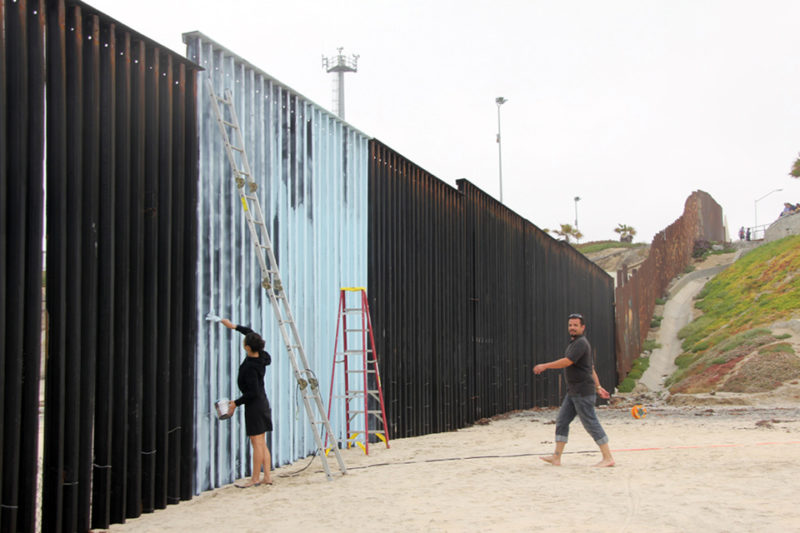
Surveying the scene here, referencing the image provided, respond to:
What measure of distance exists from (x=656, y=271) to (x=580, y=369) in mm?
32858

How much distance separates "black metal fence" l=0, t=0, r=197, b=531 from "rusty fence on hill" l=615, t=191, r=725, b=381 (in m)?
24.9

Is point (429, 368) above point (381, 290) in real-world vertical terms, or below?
below

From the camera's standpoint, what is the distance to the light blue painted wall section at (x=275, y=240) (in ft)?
23.3

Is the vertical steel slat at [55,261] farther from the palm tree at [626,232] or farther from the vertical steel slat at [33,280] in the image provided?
the palm tree at [626,232]

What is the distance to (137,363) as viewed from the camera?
599cm

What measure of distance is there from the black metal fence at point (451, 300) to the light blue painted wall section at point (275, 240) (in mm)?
975

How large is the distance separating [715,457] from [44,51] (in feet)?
26.6

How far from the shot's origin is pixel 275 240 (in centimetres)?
831

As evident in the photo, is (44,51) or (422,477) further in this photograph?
(422,477)

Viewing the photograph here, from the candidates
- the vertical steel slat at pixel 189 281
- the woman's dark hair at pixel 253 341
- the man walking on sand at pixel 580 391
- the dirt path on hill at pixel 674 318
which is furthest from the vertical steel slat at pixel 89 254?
the dirt path on hill at pixel 674 318

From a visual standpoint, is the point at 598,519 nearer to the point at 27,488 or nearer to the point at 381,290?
the point at 27,488

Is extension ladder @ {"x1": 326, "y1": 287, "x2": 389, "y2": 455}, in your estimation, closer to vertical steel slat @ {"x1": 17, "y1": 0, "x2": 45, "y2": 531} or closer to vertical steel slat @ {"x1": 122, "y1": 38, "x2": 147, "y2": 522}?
vertical steel slat @ {"x1": 122, "y1": 38, "x2": 147, "y2": 522}

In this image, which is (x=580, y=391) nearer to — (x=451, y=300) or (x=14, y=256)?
(x=451, y=300)

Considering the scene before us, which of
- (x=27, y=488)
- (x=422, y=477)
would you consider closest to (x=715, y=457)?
(x=422, y=477)
